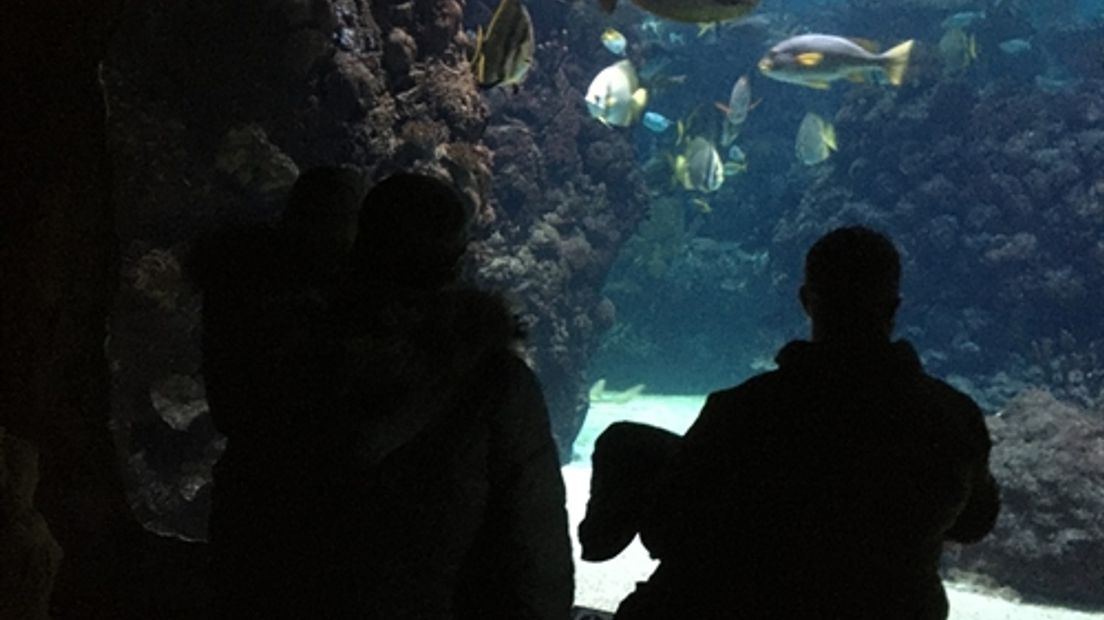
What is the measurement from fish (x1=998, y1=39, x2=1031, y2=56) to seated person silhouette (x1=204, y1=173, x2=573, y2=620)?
22.5 m

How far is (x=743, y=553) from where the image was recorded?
1979 millimetres

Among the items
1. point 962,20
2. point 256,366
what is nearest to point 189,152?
point 256,366

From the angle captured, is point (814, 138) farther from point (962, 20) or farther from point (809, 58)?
point (962, 20)

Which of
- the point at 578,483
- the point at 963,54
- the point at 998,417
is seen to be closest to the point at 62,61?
the point at 578,483

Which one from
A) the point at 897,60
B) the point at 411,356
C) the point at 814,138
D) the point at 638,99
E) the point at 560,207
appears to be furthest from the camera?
the point at 814,138

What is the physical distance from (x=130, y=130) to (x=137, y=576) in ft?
9.28

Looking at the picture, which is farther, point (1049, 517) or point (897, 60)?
point (897, 60)

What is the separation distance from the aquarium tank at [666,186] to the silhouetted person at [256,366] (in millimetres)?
243

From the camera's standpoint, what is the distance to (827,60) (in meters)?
9.66

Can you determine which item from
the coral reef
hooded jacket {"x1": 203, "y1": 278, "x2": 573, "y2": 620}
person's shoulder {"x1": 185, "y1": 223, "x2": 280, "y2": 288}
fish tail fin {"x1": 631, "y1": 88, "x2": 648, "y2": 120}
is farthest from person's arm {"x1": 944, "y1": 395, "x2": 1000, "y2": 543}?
fish tail fin {"x1": 631, "y1": 88, "x2": 648, "y2": 120}

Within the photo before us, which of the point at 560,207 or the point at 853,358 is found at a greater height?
the point at 853,358

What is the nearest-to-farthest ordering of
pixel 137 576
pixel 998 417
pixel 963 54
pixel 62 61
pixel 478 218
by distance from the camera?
pixel 62 61 < pixel 137 576 < pixel 478 218 < pixel 998 417 < pixel 963 54

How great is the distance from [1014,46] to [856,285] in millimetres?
22166

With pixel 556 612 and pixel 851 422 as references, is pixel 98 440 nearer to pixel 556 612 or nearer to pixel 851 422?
pixel 556 612
